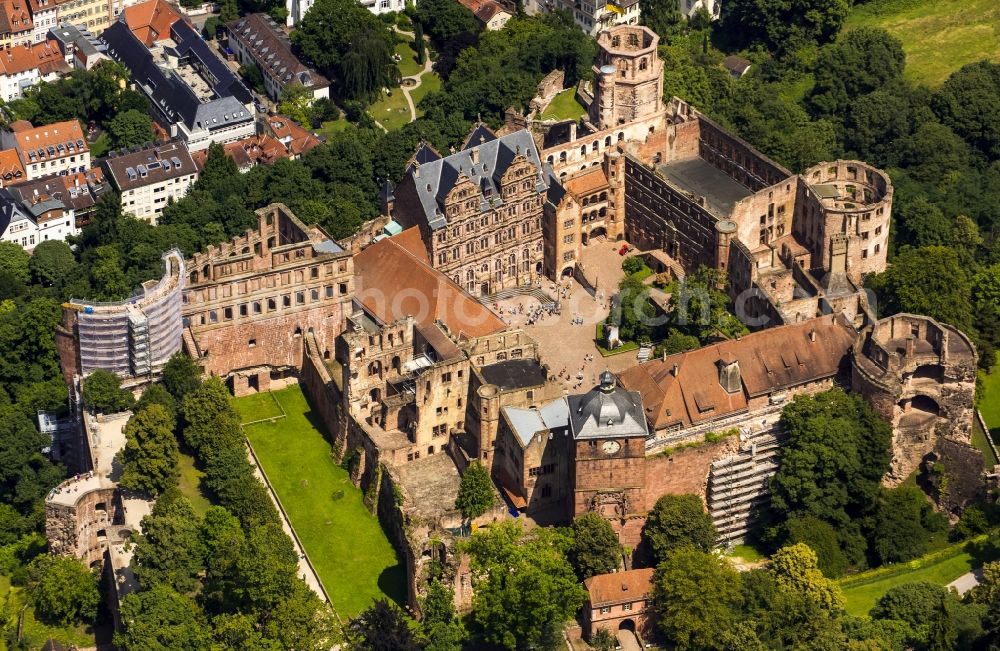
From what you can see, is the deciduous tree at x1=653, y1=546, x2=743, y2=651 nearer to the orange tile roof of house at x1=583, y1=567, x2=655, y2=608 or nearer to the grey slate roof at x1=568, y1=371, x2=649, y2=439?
the orange tile roof of house at x1=583, y1=567, x2=655, y2=608

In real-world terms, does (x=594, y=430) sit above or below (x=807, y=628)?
above

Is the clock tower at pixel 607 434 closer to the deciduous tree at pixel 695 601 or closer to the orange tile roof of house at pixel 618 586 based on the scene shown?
the orange tile roof of house at pixel 618 586

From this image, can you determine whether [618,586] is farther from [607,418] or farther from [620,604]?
[607,418]

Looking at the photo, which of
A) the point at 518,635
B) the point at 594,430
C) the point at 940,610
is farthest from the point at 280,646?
the point at 940,610

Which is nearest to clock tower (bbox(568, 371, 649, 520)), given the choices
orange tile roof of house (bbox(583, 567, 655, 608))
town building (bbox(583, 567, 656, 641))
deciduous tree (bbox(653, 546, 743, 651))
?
orange tile roof of house (bbox(583, 567, 655, 608))

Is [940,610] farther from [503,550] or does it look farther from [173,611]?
[173,611]
